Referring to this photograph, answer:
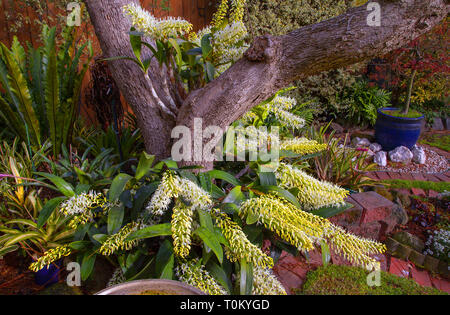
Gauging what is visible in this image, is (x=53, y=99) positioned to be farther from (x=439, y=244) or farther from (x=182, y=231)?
(x=439, y=244)

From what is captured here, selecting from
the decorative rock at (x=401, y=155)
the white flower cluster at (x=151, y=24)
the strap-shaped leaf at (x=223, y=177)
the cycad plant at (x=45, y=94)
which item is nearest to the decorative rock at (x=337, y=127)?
the decorative rock at (x=401, y=155)

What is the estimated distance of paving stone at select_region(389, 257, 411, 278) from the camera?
208 centimetres

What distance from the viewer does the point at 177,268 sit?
1406mm

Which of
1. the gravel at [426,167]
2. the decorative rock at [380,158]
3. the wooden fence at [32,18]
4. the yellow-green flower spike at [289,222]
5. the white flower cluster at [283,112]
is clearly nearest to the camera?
the yellow-green flower spike at [289,222]

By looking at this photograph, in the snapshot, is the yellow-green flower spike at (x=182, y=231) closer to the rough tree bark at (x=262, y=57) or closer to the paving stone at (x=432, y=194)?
the rough tree bark at (x=262, y=57)

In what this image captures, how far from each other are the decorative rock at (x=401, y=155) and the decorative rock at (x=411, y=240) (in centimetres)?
228

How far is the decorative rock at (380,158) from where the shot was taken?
414 centimetres

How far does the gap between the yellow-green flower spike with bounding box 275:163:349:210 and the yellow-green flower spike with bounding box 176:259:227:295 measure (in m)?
0.66

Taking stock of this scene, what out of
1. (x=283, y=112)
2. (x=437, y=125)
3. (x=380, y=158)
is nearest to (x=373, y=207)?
(x=283, y=112)

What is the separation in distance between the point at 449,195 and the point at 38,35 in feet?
17.3

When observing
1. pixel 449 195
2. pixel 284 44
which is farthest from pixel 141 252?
pixel 449 195

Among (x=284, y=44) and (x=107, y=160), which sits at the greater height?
(x=284, y=44)

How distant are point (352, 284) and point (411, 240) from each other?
90 cm
